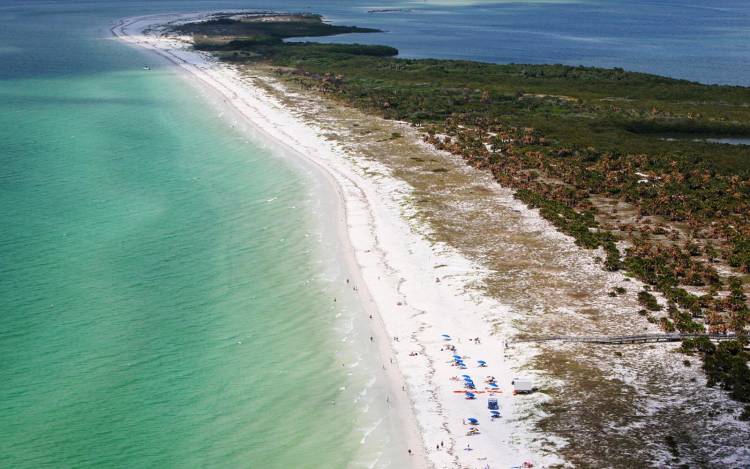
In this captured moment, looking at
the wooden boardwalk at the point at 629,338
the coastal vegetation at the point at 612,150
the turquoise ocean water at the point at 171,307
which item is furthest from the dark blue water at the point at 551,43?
the wooden boardwalk at the point at 629,338

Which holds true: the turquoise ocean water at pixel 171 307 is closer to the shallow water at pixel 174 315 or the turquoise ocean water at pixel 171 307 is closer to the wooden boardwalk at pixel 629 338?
the shallow water at pixel 174 315

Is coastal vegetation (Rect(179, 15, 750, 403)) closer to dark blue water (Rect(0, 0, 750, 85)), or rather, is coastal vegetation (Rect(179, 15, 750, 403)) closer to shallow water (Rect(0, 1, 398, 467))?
shallow water (Rect(0, 1, 398, 467))

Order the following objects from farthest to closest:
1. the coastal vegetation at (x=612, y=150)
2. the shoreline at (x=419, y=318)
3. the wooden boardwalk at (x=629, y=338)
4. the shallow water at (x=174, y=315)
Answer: the coastal vegetation at (x=612, y=150), the wooden boardwalk at (x=629, y=338), the shallow water at (x=174, y=315), the shoreline at (x=419, y=318)

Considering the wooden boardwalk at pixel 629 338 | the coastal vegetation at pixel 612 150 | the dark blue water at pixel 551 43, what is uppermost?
the dark blue water at pixel 551 43

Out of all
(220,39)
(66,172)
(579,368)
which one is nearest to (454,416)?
(579,368)

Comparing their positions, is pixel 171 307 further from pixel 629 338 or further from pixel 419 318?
pixel 629 338

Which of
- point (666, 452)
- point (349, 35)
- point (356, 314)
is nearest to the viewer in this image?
point (666, 452)

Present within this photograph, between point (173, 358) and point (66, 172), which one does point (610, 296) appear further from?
point (66, 172)
